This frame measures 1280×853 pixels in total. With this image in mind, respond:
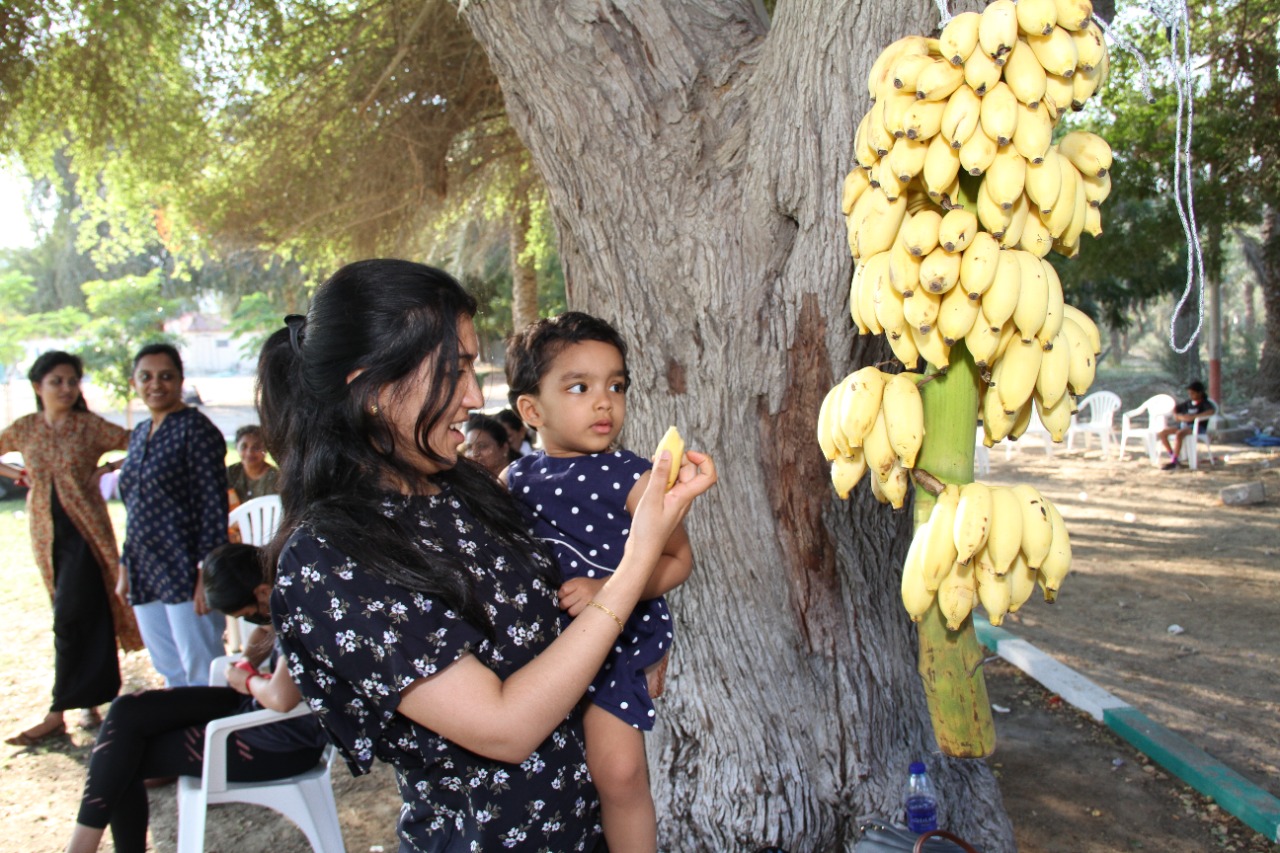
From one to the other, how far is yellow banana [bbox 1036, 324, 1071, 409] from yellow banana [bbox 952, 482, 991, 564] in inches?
8.0

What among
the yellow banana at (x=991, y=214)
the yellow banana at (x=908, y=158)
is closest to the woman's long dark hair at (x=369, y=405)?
the yellow banana at (x=908, y=158)

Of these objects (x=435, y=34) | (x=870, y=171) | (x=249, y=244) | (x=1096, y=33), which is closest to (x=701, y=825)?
(x=870, y=171)

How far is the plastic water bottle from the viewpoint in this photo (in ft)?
9.16

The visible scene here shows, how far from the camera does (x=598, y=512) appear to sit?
2182 millimetres

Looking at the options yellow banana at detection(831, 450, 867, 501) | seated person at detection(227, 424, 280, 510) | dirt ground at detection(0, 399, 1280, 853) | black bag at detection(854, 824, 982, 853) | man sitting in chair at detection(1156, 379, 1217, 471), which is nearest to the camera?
Answer: yellow banana at detection(831, 450, 867, 501)

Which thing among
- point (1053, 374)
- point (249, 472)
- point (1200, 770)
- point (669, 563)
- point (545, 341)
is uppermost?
point (545, 341)

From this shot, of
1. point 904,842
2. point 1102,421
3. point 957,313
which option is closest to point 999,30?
point 957,313

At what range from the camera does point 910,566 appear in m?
1.55

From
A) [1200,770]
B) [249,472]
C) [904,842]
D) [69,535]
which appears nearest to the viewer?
[904,842]

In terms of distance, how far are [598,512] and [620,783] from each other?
56 centimetres

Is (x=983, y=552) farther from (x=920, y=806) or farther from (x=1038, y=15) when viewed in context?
(x=920, y=806)

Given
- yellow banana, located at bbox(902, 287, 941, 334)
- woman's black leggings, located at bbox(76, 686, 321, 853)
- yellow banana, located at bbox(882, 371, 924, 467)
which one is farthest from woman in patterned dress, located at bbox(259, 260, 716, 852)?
woman's black leggings, located at bbox(76, 686, 321, 853)

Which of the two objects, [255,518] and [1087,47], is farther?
[255,518]

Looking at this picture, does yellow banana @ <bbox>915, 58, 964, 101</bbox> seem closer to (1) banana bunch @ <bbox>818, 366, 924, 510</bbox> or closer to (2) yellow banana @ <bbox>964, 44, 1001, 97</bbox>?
(2) yellow banana @ <bbox>964, 44, 1001, 97</bbox>
